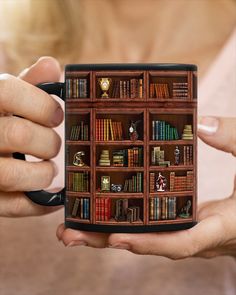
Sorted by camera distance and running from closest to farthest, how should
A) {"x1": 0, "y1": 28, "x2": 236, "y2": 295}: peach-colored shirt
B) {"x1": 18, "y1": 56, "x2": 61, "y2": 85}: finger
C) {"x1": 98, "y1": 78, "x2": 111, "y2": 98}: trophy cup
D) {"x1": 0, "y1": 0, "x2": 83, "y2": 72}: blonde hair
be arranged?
1. {"x1": 98, "y1": 78, "x2": 111, "y2": 98}: trophy cup
2. {"x1": 18, "y1": 56, "x2": 61, "y2": 85}: finger
3. {"x1": 0, "y1": 28, "x2": 236, "y2": 295}: peach-colored shirt
4. {"x1": 0, "y1": 0, "x2": 83, "y2": 72}: blonde hair

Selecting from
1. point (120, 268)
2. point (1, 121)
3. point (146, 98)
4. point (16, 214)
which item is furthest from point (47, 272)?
point (146, 98)

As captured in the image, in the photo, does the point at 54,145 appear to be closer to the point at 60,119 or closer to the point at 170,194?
the point at 60,119

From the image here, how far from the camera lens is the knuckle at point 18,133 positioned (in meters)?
0.78

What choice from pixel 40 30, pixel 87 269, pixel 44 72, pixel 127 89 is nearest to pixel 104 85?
pixel 127 89

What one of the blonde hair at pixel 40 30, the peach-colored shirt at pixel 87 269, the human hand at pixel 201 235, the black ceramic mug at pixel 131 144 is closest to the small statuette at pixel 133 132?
the black ceramic mug at pixel 131 144

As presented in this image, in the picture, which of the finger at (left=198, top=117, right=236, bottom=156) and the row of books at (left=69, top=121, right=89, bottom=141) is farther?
the finger at (left=198, top=117, right=236, bottom=156)

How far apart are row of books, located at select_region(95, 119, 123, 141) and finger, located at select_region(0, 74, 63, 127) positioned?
0.09m

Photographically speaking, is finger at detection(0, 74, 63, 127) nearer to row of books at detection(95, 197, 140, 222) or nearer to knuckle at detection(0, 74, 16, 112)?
knuckle at detection(0, 74, 16, 112)

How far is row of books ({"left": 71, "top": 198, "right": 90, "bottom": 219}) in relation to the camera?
0.74 m

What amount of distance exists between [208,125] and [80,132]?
18 centimetres

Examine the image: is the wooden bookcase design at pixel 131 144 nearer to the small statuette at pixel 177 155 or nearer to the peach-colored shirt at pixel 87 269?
the small statuette at pixel 177 155

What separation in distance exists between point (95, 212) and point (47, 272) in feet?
1.54

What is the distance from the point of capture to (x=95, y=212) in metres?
0.73

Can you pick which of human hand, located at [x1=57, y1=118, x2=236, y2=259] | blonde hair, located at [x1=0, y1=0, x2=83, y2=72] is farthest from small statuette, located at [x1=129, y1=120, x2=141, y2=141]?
blonde hair, located at [x1=0, y1=0, x2=83, y2=72]
